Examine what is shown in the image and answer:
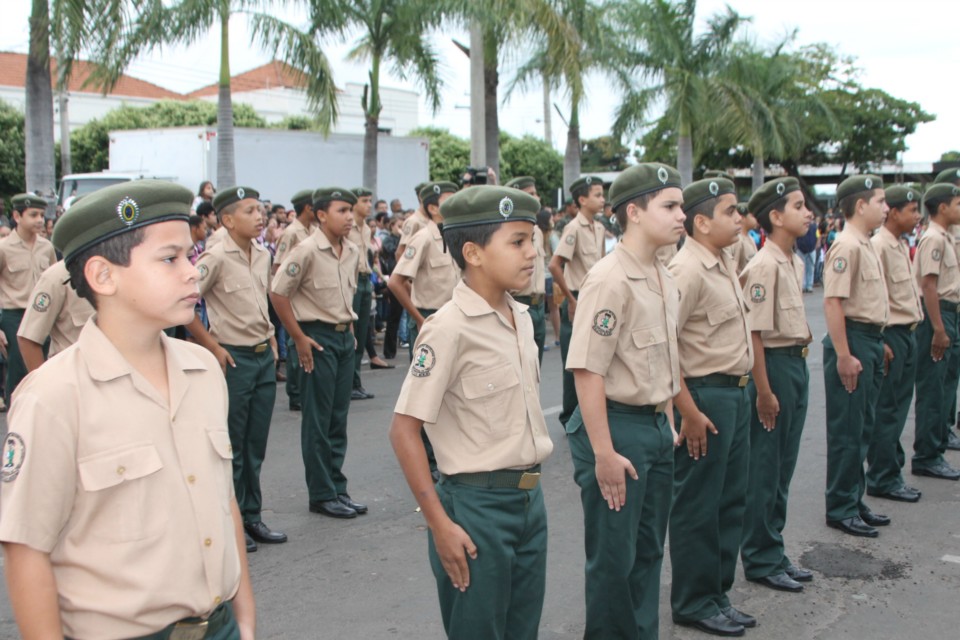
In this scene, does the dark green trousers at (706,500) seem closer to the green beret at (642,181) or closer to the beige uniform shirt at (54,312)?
the green beret at (642,181)

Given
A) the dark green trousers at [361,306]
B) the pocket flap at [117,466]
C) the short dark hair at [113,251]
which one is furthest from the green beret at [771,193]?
the dark green trousers at [361,306]

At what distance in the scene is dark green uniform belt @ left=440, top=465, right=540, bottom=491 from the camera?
3.21 metres

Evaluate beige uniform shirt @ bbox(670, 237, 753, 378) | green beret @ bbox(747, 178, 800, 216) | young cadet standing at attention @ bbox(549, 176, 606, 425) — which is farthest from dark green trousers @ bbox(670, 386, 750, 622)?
young cadet standing at attention @ bbox(549, 176, 606, 425)

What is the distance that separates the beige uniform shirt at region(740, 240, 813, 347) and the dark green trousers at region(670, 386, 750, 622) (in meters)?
0.76

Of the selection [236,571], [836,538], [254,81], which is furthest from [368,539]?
[254,81]

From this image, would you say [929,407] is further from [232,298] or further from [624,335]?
[232,298]

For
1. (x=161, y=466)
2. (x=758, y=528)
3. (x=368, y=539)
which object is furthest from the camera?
(x=368, y=539)

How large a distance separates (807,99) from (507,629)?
1327 inches

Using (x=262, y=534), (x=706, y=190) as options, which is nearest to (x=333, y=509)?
(x=262, y=534)

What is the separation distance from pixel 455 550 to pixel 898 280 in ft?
15.5

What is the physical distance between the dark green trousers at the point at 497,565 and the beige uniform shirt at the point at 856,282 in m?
3.51

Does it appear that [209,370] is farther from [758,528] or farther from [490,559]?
[758,528]

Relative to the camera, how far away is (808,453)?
8.02 metres

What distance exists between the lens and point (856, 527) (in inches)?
238
